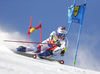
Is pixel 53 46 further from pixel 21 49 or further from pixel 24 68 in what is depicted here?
pixel 24 68

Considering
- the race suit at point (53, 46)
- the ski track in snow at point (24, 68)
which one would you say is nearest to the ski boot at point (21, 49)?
the race suit at point (53, 46)

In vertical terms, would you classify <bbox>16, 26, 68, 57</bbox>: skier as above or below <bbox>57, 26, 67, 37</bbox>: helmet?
below

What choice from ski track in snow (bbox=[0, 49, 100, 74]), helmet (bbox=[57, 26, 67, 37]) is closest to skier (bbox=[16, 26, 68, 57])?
helmet (bbox=[57, 26, 67, 37])

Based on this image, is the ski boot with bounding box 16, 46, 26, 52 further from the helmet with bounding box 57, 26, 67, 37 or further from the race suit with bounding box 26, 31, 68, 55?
the helmet with bounding box 57, 26, 67, 37

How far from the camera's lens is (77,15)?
8.30 metres

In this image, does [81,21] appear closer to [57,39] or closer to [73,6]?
[73,6]

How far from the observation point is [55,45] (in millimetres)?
6977

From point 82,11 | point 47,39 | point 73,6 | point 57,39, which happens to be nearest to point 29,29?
point 47,39

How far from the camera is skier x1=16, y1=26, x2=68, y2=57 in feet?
22.0

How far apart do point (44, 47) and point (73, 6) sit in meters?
2.84

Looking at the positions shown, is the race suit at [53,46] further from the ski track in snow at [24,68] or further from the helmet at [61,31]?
the ski track in snow at [24,68]

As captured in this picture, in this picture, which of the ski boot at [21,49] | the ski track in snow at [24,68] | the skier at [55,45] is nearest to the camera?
the ski track in snow at [24,68]

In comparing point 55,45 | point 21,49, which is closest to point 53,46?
point 55,45

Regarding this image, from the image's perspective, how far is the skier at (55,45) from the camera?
6.69 m
